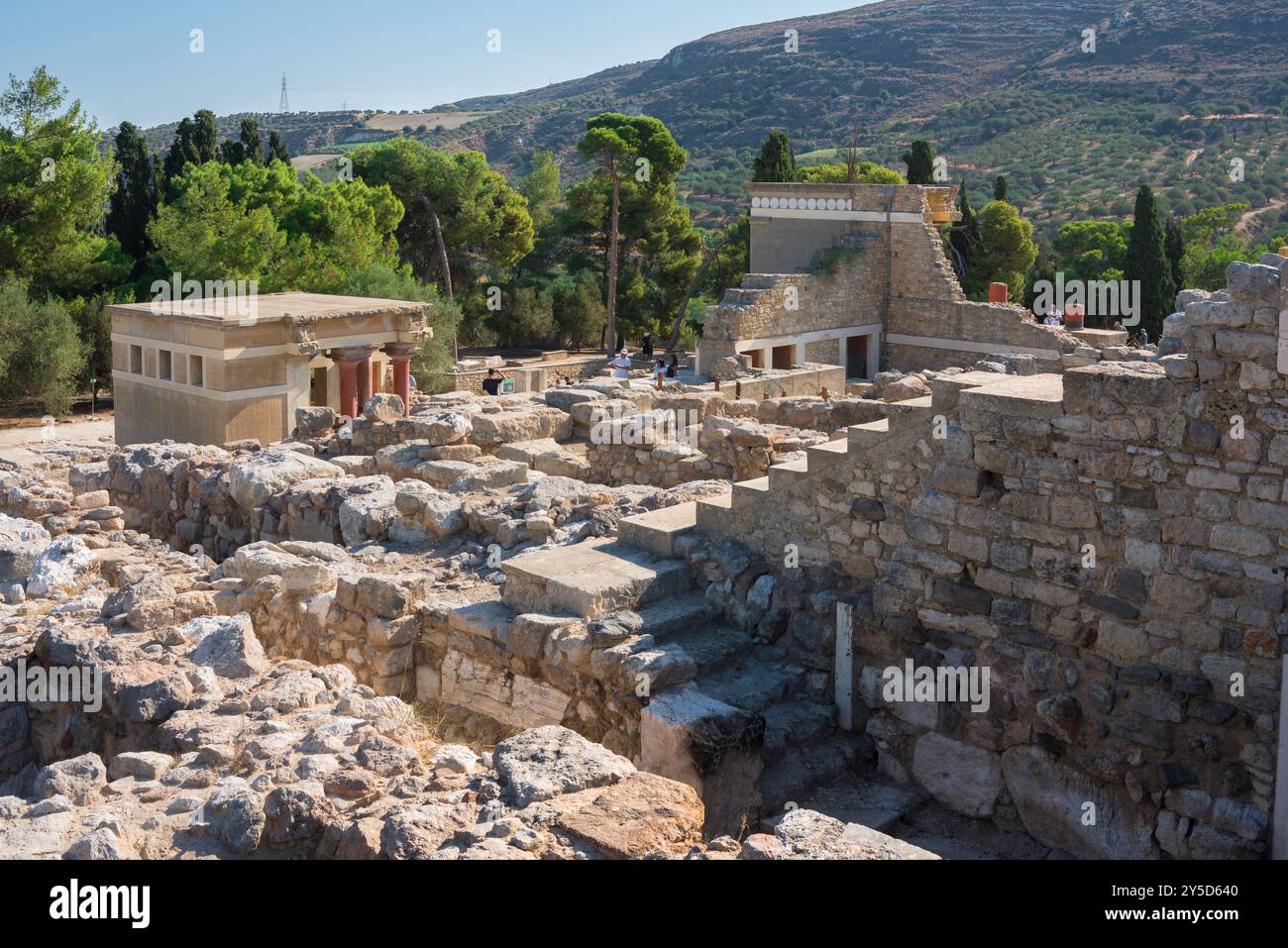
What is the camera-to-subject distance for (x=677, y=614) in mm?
7402

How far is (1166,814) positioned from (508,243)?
3484 centimetres

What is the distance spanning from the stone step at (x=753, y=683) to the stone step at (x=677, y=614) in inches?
14.1

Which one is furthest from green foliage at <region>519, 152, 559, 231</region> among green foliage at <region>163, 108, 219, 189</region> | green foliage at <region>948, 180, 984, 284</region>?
green foliage at <region>948, 180, 984, 284</region>

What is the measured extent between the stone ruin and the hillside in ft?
157

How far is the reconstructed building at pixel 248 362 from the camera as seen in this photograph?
19078 mm

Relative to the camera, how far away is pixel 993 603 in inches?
265

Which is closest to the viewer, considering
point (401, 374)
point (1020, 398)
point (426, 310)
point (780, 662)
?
point (1020, 398)

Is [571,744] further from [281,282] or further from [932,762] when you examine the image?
[281,282]

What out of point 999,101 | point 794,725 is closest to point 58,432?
point 794,725

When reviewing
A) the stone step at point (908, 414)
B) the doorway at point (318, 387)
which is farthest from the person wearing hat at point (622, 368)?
the stone step at point (908, 414)

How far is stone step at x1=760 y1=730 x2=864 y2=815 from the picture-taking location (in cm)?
645

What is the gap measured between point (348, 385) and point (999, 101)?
61.5m

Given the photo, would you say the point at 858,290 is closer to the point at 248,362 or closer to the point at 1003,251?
the point at 1003,251

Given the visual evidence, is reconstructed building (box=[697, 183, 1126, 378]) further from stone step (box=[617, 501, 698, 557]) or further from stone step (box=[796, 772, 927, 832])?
stone step (box=[796, 772, 927, 832])
